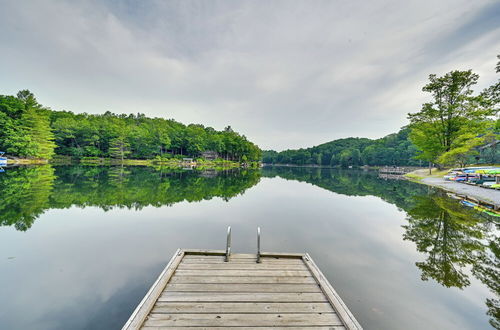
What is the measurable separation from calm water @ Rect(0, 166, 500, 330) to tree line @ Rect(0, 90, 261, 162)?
43.0 metres

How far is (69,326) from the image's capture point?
356 centimetres

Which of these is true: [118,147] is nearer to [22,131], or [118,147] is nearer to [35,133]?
[35,133]

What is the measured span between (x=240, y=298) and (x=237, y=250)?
3.08 metres

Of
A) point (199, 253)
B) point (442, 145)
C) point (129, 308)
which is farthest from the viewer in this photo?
point (442, 145)

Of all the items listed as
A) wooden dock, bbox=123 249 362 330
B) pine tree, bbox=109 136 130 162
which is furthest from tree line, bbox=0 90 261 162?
wooden dock, bbox=123 249 362 330

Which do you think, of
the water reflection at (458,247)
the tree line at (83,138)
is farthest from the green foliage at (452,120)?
the tree line at (83,138)

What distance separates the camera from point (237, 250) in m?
6.81

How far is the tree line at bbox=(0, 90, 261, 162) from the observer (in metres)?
42.2

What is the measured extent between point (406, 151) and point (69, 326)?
362ft

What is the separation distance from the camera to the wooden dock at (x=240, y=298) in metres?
3.17

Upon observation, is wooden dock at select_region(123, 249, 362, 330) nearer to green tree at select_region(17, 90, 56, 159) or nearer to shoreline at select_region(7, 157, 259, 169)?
shoreline at select_region(7, 157, 259, 169)

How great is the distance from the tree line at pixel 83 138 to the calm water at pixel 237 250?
1692 inches

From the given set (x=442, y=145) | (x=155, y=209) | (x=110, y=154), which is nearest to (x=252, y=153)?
(x=110, y=154)

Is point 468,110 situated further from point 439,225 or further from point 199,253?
point 199,253
